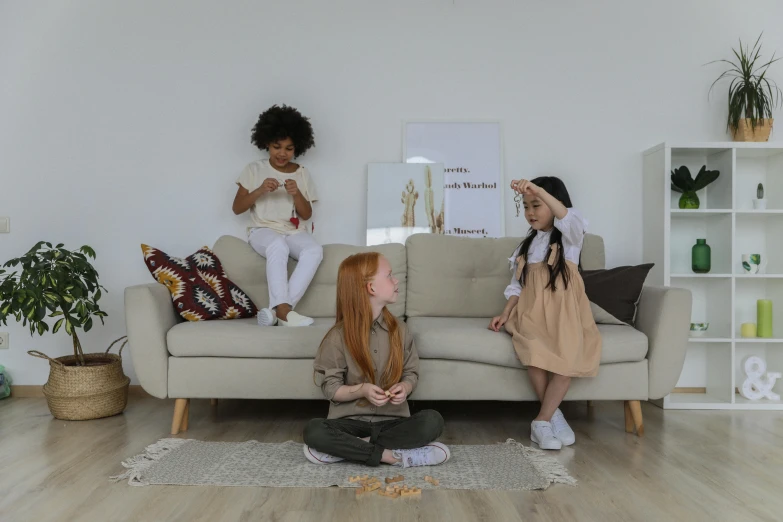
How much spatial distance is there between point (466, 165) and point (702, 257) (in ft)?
4.10

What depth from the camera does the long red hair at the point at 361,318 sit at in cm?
215

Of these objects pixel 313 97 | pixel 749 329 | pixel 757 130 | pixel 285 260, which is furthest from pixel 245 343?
pixel 757 130

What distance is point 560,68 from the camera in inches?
140

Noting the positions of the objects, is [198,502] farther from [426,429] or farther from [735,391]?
[735,391]

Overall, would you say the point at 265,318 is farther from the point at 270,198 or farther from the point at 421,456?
the point at 421,456

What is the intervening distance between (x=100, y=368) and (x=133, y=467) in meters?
0.95

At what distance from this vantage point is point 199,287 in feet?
9.42

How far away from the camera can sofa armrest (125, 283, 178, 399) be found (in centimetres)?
260

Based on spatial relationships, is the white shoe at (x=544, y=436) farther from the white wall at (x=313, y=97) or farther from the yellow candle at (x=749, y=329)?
the yellow candle at (x=749, y=329)

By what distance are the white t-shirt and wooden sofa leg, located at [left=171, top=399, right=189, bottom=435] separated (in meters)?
0.97

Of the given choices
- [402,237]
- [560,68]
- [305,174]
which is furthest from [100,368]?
[560,68]

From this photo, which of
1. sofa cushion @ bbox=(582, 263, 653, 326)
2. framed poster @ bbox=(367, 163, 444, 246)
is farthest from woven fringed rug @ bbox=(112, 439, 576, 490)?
framed poster @ bbox=(367, 163, 444, 246)

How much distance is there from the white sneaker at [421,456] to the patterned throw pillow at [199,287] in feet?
3.71

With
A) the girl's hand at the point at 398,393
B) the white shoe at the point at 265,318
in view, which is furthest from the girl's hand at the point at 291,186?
the girl's hand at the point at 398,393
